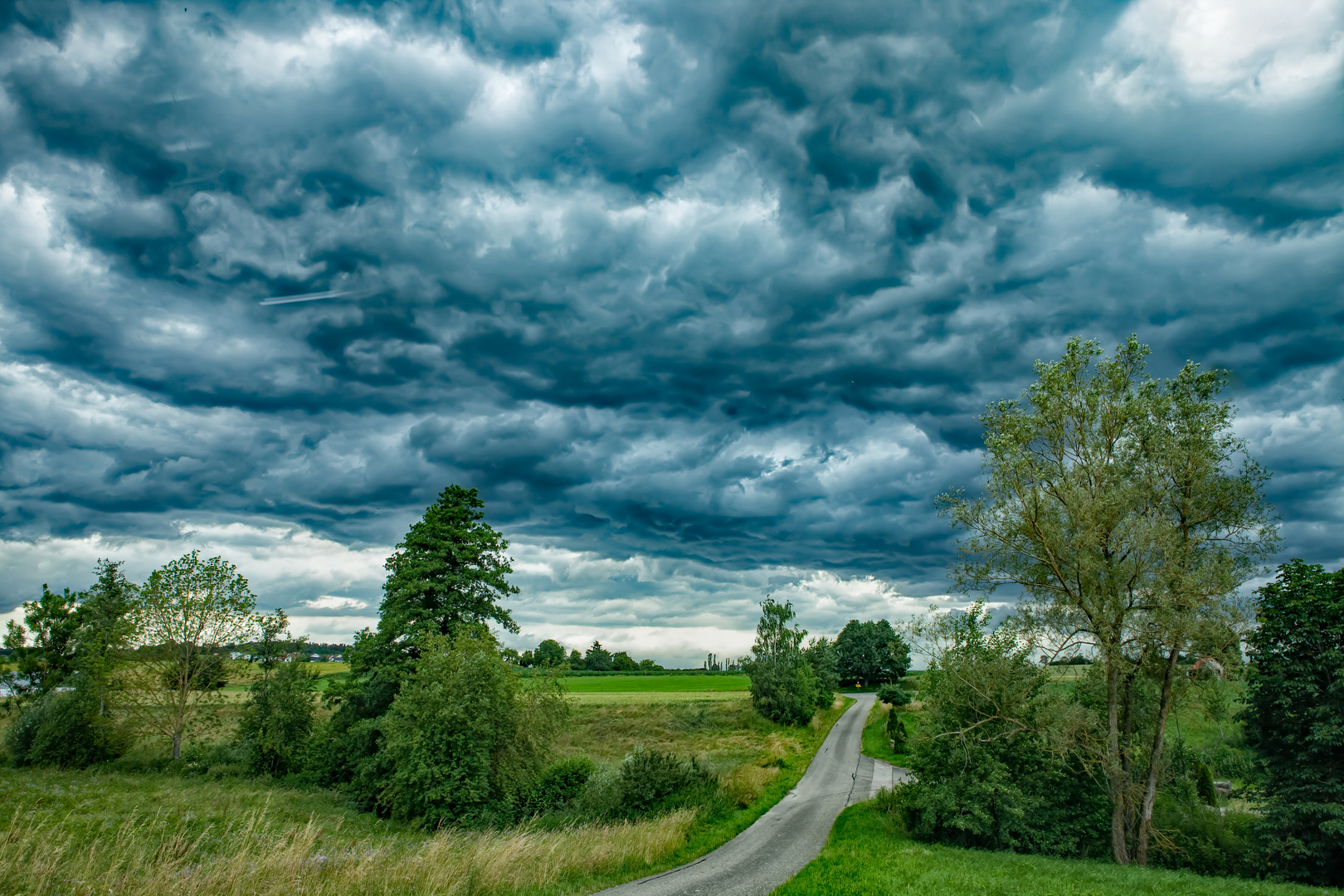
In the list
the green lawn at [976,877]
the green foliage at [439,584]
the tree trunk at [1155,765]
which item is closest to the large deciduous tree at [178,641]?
the green foliage at [439,584]

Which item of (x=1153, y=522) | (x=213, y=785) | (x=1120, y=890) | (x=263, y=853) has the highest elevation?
(x=1153, y=522)

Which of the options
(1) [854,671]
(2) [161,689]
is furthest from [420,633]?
(1) [854,671]

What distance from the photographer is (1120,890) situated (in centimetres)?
1530

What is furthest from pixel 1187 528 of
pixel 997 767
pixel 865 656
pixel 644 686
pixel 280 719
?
pixel 865 656

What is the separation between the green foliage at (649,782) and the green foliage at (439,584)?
39.2ft

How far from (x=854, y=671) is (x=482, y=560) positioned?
101 m

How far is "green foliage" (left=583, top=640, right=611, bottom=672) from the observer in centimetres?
17088

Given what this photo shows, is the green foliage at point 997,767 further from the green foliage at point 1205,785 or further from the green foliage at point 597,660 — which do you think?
the green foliage at point 597,660

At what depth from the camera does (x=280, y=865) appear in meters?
11.9

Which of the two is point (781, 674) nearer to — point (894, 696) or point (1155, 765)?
point (894, 696)

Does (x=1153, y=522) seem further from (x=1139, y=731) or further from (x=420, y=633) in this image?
(x=420, y=633)

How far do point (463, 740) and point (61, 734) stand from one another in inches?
1229

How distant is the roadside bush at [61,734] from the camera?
3812 cm

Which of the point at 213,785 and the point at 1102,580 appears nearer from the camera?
the point at 1102,580
